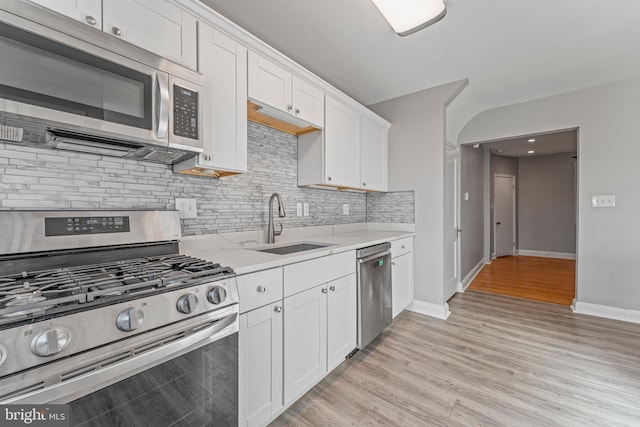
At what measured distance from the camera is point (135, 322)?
2.66 feet

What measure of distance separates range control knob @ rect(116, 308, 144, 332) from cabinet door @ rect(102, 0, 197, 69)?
114 cm

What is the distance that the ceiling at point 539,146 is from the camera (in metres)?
4.58

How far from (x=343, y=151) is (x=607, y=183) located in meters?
2.94

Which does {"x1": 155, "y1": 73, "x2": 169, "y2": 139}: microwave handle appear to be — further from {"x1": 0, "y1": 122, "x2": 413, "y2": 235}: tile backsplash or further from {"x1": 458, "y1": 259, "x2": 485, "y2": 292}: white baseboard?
{"x1": 458, "y1": 259, "x2": 485, "y2": 292}: white baseboard

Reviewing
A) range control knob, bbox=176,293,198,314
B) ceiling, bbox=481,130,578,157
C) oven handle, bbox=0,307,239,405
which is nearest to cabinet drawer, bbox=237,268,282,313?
oven handle, bbox=0,307,239,405

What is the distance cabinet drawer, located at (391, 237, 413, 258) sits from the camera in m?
2.59

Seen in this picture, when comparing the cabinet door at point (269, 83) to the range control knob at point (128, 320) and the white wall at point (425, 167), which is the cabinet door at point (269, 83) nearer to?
the range control knob at point (128, 320)

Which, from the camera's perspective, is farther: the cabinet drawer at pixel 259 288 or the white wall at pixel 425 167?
the white wall at pixel 425 167

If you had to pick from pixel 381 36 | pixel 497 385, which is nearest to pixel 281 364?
pixel 497 385

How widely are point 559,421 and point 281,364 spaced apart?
1586 mm

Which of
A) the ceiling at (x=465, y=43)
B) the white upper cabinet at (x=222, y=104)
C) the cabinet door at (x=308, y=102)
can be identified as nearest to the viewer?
the white upper cabinet at (x=222, y=104)

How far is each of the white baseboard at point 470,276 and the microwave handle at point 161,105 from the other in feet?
13.0

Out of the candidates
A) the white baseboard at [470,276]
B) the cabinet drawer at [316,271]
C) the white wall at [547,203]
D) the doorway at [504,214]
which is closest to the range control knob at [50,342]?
the cabinet drawer at [316,271]

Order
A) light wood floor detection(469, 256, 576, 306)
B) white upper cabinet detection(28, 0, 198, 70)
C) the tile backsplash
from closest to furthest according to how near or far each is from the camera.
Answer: white upper cabinet detection(28, 0, 198, 70) → the tile backsplash → light wood floor detection(469, 256, 576, 306)
